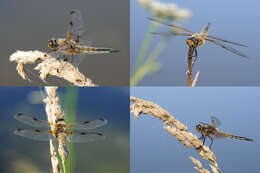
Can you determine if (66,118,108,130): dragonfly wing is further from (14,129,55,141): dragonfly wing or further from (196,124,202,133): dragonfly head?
(196,124,202,133): dragonfly head

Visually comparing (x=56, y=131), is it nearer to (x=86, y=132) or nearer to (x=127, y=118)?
(x=86, y=132)

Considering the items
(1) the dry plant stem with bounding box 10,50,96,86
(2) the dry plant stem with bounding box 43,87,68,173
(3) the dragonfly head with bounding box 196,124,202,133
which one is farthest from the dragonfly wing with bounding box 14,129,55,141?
(3) the dragonfly head with bounding box 196,124,202,133

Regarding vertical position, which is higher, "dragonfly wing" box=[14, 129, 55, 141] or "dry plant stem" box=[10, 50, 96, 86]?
"dry plant stem" box=[10, 50, 96, 86]

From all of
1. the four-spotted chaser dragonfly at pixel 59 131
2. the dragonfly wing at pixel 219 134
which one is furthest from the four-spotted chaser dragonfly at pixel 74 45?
the dragonfly wing at pixel 219 134

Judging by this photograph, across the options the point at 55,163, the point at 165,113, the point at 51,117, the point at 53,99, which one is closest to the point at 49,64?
the point at 53,99

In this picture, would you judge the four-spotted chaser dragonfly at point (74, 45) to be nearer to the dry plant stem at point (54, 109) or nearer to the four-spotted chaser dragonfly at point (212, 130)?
the dry plant stem at point (54, 109)

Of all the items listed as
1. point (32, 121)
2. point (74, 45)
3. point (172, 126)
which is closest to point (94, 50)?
point (74, 45)
